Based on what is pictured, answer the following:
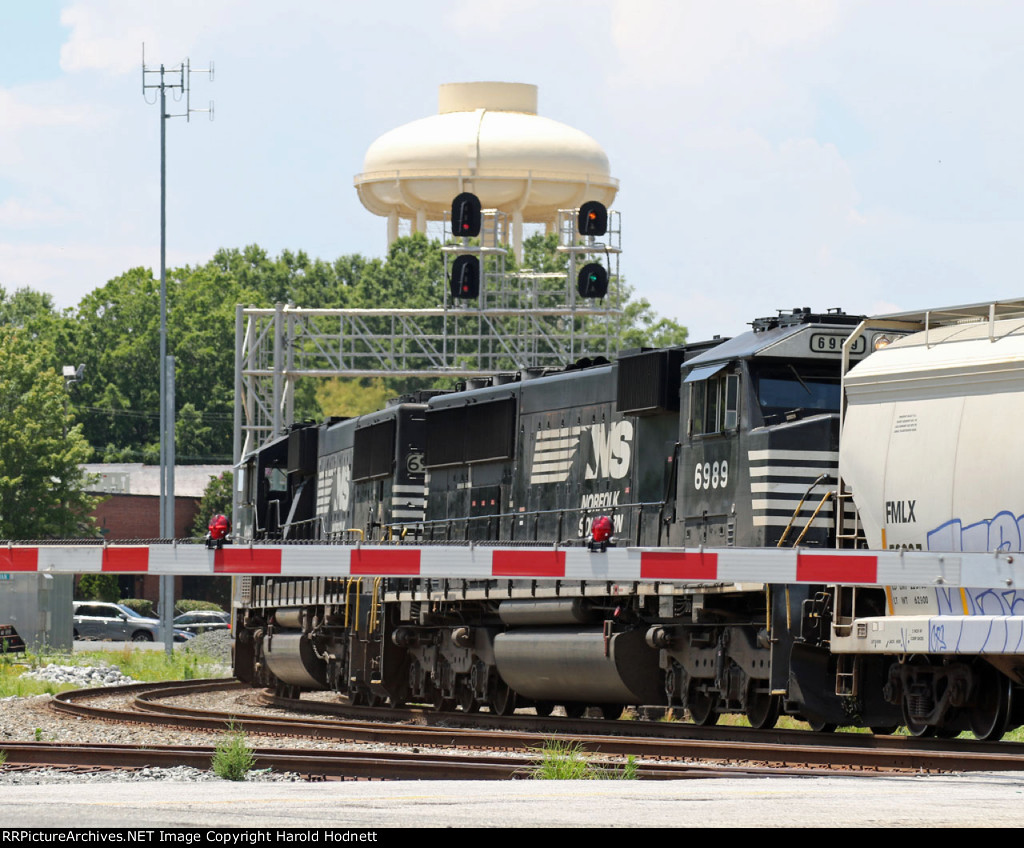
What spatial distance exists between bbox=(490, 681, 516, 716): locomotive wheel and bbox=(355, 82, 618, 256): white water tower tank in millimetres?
47239

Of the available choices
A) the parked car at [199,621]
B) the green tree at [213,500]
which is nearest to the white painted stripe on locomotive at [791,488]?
the parked car at [199,621]

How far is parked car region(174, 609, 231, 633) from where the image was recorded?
210ft

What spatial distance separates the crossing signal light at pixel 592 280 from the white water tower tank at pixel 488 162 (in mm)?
32412

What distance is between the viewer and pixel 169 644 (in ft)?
156

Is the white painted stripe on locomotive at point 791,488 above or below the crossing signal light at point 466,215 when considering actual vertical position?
below

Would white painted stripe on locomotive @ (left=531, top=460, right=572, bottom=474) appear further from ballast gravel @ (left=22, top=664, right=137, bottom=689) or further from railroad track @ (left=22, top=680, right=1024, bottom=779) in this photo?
ballast gravel @ (left=22, top=664, right=137, bottom=689)

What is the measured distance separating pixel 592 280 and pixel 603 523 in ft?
75.8

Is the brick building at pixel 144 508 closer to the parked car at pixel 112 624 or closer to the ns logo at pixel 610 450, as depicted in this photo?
the parked car at pixel 112 624

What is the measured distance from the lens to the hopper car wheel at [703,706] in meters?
19.2

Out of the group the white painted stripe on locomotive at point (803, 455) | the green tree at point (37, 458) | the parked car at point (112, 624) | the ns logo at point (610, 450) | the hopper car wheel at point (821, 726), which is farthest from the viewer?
the green tree at point (37, 458)

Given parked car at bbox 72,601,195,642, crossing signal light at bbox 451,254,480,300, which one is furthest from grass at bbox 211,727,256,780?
parked car at bbox 72,601,195,642
